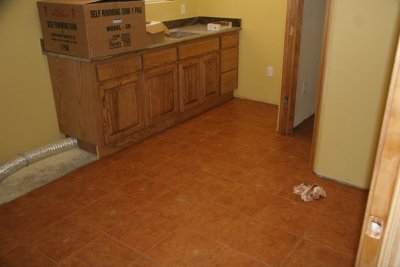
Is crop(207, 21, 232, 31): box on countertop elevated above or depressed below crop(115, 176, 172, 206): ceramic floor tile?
above

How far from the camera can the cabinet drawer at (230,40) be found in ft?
13.4

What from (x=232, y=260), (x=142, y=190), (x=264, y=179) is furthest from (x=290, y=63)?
(x=232, y=260)

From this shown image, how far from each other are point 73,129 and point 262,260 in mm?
1981

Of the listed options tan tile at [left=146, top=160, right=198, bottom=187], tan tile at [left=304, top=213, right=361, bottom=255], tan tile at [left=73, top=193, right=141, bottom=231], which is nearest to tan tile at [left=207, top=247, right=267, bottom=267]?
tan tile at [left=304, top=213, right=361, bottom=255]

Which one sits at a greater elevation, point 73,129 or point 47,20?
point 47,20

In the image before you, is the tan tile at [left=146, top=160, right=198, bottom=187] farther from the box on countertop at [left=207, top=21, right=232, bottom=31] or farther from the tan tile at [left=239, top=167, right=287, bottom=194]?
the box on countertop at [left=207, top=21, right=232, bottom=31]

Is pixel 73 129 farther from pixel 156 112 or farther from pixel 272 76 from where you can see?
pixel 272 76

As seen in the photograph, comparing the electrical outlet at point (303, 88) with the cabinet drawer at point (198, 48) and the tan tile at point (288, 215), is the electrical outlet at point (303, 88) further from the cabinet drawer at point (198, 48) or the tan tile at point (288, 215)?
the tan tile at point (288, 215)

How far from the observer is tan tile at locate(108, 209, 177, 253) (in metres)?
2.09

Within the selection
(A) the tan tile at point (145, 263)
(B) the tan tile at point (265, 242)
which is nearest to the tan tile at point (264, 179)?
(B) the tan tile at point (265, 242)

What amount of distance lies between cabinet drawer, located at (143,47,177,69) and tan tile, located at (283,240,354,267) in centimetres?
198

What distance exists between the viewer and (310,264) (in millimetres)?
1915

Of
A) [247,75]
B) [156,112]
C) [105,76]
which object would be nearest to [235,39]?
[247,75]

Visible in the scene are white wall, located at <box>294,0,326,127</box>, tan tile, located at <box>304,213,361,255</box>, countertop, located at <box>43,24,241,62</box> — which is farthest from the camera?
white wall, located at <box>294,0,326,127</box>
